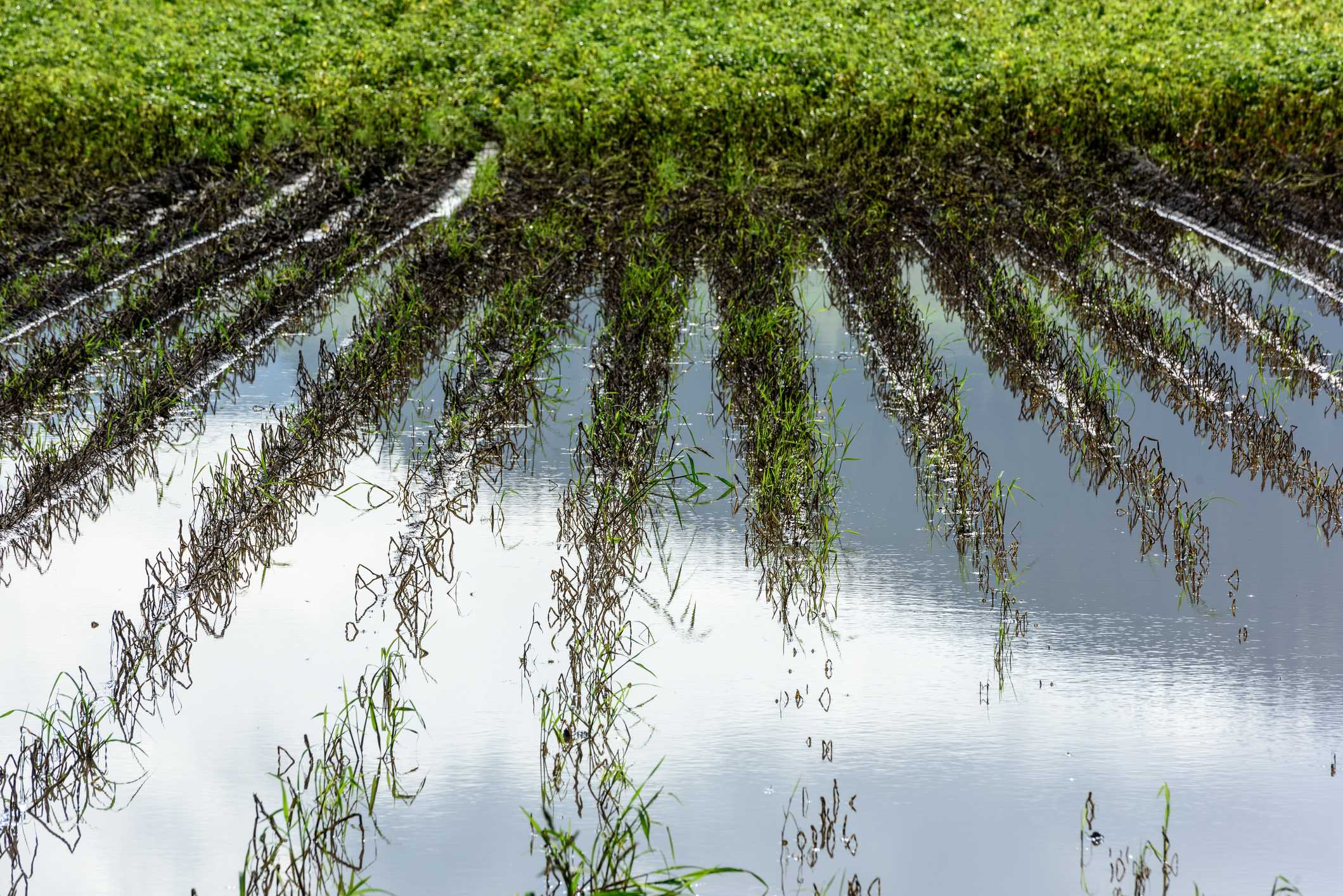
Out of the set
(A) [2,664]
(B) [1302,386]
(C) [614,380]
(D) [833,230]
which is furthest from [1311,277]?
(A) [2,664]

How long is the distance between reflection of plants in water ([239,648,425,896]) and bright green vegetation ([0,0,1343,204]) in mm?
7020

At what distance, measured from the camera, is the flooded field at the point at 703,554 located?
7.48ft

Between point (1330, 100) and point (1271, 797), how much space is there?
10286mm

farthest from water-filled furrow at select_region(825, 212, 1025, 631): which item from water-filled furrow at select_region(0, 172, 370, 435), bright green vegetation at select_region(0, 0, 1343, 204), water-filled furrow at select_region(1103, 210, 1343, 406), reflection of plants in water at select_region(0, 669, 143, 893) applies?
bright green vegetation at select_region(0, 0, 1343, 204)

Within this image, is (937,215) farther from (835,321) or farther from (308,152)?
(308,152)

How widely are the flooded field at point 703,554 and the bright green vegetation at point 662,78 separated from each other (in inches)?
132

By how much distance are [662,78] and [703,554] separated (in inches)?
343

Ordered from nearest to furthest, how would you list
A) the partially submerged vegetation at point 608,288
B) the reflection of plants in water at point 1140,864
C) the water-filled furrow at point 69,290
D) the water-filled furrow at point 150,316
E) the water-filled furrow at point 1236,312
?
the reflection of plants in water at point 1140,864 < the partially submerged vegetation at point 608,288 < the water-filled furrow at point 150,316 < the water-filled furrow at point 1236,312 < the water-filled furrow at point 69,290

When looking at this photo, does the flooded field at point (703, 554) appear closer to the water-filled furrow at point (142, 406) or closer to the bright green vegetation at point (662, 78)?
the water-filled furrow at point (142, 406)

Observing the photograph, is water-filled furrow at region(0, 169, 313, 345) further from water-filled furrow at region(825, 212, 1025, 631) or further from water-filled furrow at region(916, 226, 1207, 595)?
water-filled furrow at region(916, 226, 1207, 595)

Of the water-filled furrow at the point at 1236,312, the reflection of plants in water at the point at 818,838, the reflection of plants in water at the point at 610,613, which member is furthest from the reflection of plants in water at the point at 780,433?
the water-filled furrow at the point at 1236,312

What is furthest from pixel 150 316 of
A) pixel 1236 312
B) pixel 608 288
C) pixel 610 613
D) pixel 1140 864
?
pixel 1236 312

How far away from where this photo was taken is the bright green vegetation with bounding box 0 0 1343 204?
31.6ft

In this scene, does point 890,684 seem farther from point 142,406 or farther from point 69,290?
point 69,290
